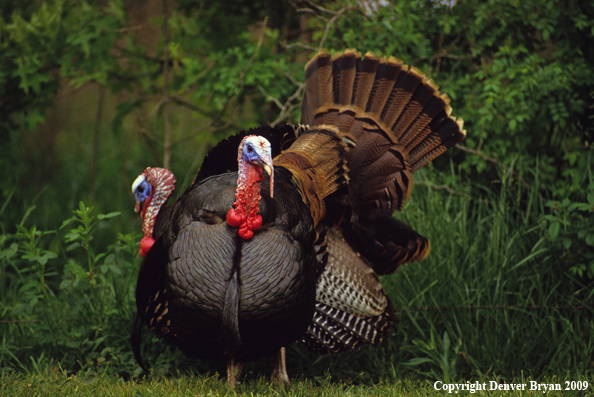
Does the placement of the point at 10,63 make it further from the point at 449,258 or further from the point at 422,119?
the point at 449,258

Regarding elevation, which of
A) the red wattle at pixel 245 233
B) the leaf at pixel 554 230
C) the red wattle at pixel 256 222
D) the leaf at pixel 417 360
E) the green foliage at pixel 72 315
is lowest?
the leaf at pixel 417 360

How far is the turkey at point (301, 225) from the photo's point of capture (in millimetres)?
2537

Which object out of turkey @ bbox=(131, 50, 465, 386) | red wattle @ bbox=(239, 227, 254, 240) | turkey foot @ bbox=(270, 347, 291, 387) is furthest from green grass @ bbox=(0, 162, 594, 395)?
red wattle @ bbox=(239, 227, 254, 240)

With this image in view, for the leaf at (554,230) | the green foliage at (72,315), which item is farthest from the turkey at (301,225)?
the leaf at (554,230)

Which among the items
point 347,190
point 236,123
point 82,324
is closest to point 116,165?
point 236,123

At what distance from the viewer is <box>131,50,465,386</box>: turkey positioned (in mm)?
2537

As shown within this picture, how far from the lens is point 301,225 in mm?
2812

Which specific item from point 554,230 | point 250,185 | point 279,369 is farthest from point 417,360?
point 250,185

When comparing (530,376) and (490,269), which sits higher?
(490,269)

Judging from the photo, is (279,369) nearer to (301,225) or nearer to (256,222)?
(301,225)

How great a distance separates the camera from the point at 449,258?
371cm

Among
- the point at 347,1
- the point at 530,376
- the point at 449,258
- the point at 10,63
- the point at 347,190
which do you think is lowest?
the point at 530,376

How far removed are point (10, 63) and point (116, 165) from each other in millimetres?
2201

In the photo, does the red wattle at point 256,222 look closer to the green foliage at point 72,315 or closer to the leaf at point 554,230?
the green foliage at point 72,315
